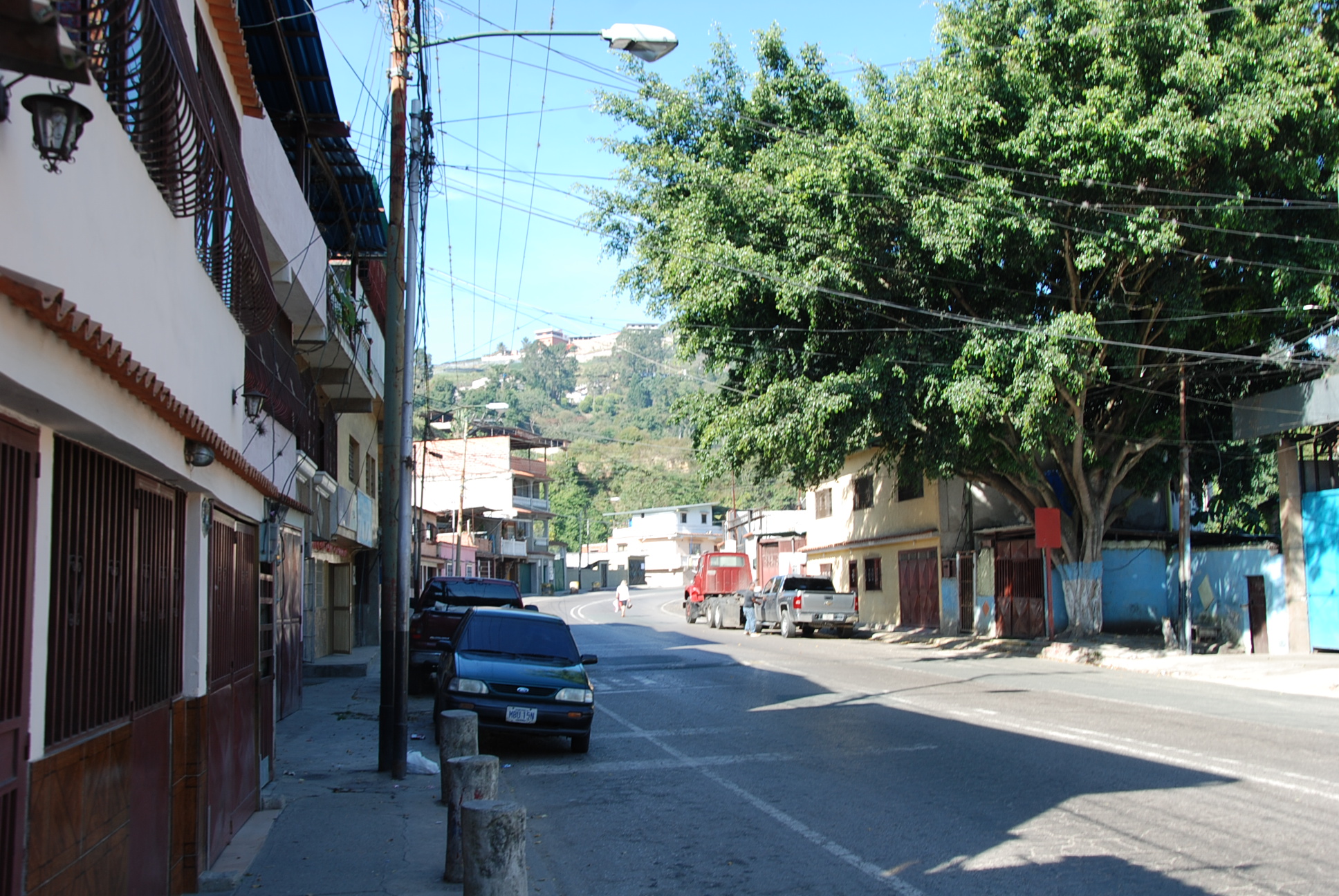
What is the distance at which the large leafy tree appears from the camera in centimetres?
1823

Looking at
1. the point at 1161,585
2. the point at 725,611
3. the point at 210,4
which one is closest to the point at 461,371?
the point at 725,611

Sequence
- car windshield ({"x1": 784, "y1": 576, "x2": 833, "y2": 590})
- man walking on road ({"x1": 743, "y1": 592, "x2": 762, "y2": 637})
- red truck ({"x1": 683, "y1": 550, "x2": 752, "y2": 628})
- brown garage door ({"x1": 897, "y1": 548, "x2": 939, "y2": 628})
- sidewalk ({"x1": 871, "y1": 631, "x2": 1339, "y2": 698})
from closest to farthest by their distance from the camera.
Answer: sidewalk ({"x1": 871, "y1": 631, "x2": 1339, "y2": 698}) < car windshield ({"x1": 784, "y1": 576, "x2": 833, "y2": 590}) < brown garage door ({"x1": 897, "y1": 548, "x2": 939, "y2": 628}) < man walking on road ({"x1": 743, "y1": 592, "x2": 762, "y2": 637}) < red truck ({"x1": 683, "y1": 550, "x2": 752, "y2": 628})

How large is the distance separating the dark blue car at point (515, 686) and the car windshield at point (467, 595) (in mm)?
6919

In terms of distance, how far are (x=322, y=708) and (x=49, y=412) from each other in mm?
13378

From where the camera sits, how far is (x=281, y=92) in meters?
14.6

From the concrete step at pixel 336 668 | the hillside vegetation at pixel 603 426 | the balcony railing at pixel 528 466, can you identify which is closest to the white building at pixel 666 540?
the hillside vegetation at pixel 603 426

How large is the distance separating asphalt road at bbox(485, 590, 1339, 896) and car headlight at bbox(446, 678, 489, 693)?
882mm

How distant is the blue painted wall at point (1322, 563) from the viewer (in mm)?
21203

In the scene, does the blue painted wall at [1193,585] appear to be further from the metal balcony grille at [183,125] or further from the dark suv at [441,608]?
the metal balcony grille at [183,125]

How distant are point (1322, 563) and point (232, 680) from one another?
21125mm

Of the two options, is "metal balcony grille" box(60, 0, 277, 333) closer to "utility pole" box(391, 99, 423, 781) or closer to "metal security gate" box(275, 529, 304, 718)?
"utility pole" box(391, 99, 423, 781)

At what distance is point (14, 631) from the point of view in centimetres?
405

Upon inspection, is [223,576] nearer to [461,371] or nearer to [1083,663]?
[1083,663]

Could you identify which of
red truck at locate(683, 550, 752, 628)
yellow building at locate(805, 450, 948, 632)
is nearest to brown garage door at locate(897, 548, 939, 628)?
yellow building at locate(805, 450, 948, 632)
